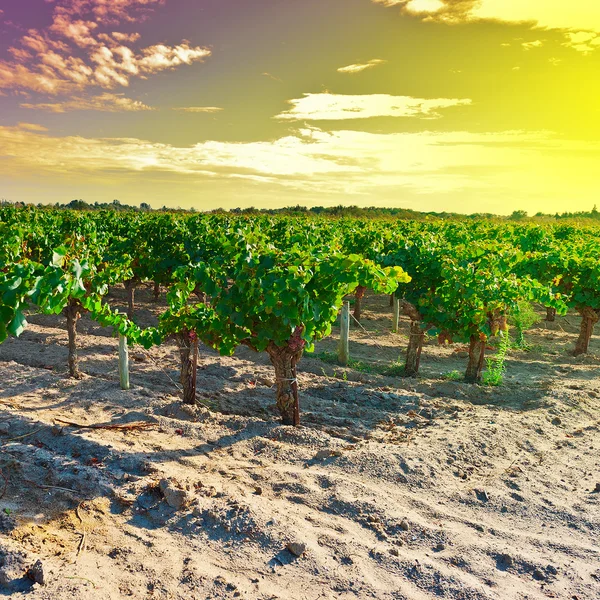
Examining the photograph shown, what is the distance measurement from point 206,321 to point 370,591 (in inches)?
151

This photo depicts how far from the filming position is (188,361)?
7383mm

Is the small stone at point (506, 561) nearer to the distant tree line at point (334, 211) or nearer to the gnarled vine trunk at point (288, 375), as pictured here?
the gnarled vine trunk at point (288, 375)

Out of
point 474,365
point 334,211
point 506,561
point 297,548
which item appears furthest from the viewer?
point 334,211

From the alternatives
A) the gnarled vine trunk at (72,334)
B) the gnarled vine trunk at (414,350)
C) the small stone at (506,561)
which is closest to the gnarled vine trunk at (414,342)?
the gnarled vine trunk at (414,350)

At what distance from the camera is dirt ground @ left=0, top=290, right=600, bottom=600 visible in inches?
167

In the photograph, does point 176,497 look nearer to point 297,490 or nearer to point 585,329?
point 297,490

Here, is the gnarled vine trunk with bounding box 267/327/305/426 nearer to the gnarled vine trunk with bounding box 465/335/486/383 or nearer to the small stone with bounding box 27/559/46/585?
the small stone with bounding box 27/559/46/585

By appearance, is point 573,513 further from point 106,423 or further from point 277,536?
point 106,423

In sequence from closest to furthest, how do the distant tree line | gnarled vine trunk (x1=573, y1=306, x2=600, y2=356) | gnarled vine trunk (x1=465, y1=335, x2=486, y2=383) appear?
gnarled vine trunk (x1=465, y1=335, x2=486, y2=383)
gnarled vine trunk (x1=573, y1=306, x2=600, y2=356)
the distant tree line

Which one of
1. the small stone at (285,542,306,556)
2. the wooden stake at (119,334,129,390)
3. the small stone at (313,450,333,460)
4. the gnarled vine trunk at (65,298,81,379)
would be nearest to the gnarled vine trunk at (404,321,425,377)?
the small stone at (313,450,333,460)

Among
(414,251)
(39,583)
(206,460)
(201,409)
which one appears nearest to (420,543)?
(206,460)

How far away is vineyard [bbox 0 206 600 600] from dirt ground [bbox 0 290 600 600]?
2cm

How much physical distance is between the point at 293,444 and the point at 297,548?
1.96 meters

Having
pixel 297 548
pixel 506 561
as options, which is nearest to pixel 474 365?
pixel 506 561
